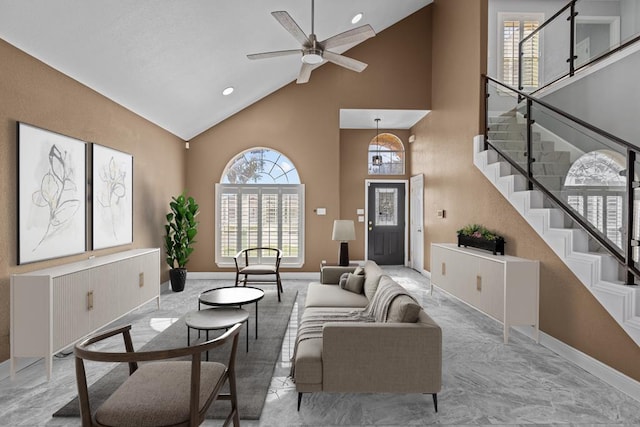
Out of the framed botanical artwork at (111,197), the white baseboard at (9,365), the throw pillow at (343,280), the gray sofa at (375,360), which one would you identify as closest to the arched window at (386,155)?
the throw pillow at (343,280)

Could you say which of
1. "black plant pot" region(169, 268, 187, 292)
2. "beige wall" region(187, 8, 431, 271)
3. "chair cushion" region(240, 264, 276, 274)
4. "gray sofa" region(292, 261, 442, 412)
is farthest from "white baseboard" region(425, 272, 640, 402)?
"black plant pot" region(169, 268, 187, 292)

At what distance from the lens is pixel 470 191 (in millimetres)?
5172

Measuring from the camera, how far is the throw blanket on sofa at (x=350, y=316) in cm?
265

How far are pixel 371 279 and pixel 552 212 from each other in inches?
77.6

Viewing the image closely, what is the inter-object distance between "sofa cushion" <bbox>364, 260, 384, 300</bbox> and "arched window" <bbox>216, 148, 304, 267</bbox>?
2983 millimetres

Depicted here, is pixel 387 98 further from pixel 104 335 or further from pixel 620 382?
pixel 104 335

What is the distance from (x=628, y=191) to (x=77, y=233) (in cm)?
525

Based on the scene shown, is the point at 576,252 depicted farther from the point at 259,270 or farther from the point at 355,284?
the point at 259,270

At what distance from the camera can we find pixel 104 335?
5.94ft

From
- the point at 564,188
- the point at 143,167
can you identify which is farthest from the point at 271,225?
the point at 564,188

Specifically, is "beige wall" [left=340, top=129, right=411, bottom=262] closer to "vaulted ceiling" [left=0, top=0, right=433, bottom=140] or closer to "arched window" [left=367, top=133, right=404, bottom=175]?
"arched window" [left=367, top=133, right=404, bottom=175]

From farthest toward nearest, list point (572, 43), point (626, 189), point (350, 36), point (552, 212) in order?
1. point (572, 43)
2. point (552, 212)
3. point (350, 36)
4. point (626, 189)

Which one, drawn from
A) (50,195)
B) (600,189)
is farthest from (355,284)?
(50,195)

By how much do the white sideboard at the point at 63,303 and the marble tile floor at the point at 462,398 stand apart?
305mm
